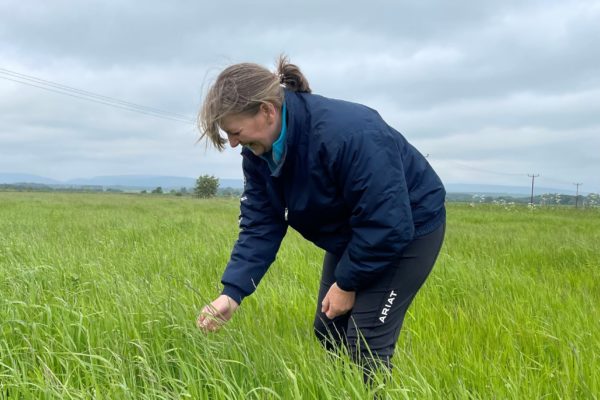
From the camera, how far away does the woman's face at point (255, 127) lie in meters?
1.78

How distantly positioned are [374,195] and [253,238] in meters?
0.83

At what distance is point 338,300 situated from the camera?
2.01 metres

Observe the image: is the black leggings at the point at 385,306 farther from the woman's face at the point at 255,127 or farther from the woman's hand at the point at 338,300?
the woman's face at the point at 255,127

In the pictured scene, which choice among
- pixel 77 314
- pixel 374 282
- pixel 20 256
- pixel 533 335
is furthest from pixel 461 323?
pixel 20 256

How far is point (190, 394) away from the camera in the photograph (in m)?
1.59

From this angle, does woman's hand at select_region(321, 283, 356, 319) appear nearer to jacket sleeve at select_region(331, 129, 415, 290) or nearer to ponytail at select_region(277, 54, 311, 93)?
jacket sleeve at select_region(331, 129, 415, 290)

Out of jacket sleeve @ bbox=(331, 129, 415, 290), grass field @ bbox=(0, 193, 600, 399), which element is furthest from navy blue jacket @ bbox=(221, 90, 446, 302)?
grass field @ bbox=(0, 193, 600, 399)

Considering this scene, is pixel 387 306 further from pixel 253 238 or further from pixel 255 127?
pixel 255 127

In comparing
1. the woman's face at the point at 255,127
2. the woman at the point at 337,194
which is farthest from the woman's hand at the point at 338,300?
the woman's face at the point at 255,127

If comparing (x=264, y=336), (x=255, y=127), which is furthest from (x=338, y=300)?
(x=255, y=127)

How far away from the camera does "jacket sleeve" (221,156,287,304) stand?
2.24 meters

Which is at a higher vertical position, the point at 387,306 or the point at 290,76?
the point at 290,76

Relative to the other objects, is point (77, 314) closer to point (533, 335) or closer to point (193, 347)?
point (193, 347)

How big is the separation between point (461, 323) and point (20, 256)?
155 inches
